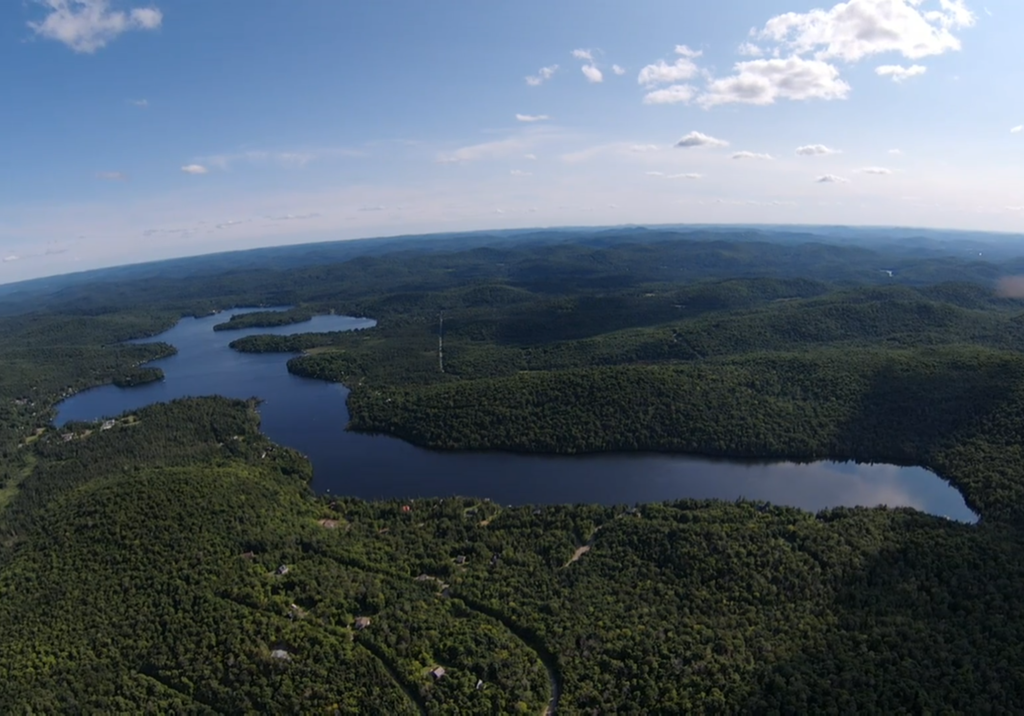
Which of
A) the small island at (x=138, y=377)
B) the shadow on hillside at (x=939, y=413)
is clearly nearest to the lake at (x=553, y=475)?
the shadow on hillside at (x=939, y=413)

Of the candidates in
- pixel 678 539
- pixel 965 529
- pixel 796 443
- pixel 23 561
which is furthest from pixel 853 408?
pixel 23 561

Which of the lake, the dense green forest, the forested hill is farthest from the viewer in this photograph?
the lake

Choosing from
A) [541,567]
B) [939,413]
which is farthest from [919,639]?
[939,413]

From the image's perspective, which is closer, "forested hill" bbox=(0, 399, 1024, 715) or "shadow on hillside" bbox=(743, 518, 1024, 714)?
"shadow on hillside" bbox=(743, 518, 1024, 714)

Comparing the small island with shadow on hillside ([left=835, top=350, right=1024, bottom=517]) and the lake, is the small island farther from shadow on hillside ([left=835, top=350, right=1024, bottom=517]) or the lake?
shadow on hillside ([left=835, top=350, right=1024, bottom=517])

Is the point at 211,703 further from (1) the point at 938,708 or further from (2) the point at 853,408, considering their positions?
(2) the point at 853,408

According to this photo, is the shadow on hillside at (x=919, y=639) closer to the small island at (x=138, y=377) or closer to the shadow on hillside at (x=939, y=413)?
the shadow on hillside at (x=939, y=413)

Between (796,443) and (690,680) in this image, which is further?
(796,443)

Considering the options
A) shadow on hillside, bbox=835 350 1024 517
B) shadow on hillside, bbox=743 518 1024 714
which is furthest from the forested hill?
shadow on hillside, bbox=835 350 1024 517

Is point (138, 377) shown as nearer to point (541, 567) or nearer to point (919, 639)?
point (541, 567)
